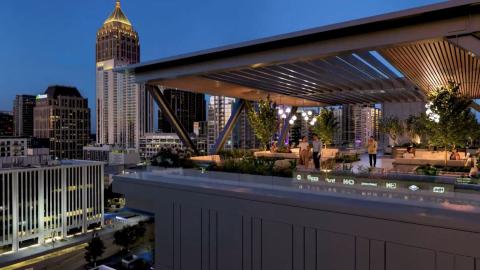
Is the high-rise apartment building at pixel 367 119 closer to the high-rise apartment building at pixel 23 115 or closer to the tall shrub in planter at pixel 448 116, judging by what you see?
the tall shrub in planter at pixel 448 116

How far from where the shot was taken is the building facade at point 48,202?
48562 mm

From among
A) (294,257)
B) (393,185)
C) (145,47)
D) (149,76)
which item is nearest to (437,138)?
(393,185)

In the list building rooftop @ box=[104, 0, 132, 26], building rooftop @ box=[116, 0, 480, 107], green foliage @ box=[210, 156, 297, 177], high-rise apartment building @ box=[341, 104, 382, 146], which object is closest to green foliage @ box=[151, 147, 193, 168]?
green foliage @ box=[210, 156, 297, 177]

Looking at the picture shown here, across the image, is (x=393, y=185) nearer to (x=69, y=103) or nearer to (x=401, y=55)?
(x=401, y=55)

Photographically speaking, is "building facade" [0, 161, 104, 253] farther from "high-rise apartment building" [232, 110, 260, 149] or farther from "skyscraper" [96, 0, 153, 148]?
"skyscraper" [96, 0, 153, 148]

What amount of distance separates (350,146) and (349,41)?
39.1 feet

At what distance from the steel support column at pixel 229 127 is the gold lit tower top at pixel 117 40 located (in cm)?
13031

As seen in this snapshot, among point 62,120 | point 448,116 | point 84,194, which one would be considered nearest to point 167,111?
point 448,116

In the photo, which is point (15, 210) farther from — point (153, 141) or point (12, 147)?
point (153, 141)

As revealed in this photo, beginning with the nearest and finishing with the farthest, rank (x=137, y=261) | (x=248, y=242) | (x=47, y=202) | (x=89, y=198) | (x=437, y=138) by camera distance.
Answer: (x=248, y=242)
(x=437, y=138)
(x=137, y=261)
(x=47, y=202)
(x=89, y=198)

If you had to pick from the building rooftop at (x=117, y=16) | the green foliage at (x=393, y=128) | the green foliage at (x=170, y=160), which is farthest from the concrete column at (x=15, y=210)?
the building rooftop at (x=117, y=16)

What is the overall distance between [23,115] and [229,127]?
16110 centimetres

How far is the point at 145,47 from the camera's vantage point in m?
195

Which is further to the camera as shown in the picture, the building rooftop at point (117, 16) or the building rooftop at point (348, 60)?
the building rooftop at point (117, 16)
